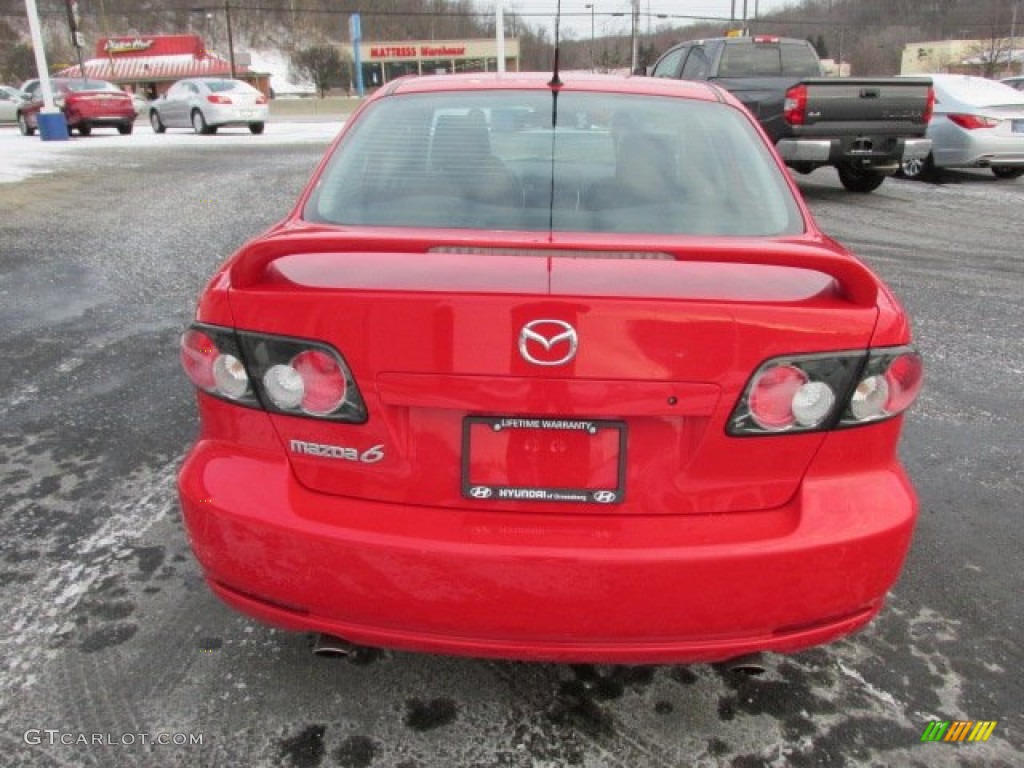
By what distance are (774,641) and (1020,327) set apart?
4.87 meters

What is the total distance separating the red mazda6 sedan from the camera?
1816mm

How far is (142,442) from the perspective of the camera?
3.88 m

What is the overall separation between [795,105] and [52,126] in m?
16.8

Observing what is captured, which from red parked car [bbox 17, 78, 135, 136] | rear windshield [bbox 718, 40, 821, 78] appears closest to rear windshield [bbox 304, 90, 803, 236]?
rear windshield [bbox 718, 40, 821, 78]

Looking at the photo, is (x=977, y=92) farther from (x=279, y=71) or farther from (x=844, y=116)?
(x=279, y=71)

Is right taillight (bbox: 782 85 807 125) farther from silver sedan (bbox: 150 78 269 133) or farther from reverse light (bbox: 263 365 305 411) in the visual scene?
silver sedan (bbox: 150 78 269 133)

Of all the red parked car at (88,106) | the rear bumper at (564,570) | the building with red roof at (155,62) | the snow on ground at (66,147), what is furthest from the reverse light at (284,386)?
the building with red roof at (155,62)

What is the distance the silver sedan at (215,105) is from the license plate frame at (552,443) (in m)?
22.9

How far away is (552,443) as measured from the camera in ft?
6.13

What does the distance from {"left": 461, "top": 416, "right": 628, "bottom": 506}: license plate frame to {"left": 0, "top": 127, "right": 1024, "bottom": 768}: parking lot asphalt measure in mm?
698

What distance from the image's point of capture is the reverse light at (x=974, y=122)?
1234 cm

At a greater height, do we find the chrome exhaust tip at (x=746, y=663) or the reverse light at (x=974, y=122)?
the reverse light at (x=974, y=122)

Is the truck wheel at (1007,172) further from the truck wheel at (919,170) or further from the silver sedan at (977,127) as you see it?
the truck wheel at (919,170)

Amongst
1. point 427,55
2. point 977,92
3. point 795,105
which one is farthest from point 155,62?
point 795,105
